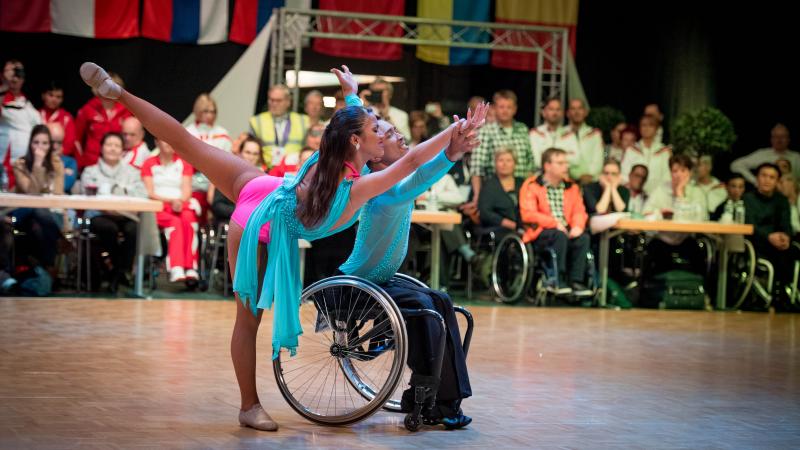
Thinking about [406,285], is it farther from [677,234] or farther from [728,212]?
[728,212]

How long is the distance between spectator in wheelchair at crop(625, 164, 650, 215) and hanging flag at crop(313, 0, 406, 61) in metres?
2.72

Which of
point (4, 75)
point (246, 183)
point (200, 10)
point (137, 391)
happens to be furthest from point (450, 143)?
point (200, 10)

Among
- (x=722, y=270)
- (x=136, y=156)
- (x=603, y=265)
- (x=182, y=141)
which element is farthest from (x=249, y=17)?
(x=182, y=141)

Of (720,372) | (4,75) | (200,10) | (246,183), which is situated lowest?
(720,372)

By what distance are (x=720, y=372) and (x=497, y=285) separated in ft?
10.6

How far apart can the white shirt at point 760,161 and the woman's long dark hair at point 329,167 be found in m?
7.09

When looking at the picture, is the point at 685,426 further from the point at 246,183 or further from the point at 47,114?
the point at 47,114

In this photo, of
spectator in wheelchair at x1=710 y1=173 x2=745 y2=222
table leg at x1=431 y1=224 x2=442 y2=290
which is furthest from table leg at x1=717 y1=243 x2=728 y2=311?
table leg at x1=431 y1=224 x2=442 y2=290

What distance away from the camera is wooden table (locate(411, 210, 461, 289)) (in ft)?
26.5

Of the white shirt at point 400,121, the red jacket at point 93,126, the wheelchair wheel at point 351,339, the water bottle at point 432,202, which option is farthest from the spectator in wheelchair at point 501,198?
the wheelchair wheel at point 351,339

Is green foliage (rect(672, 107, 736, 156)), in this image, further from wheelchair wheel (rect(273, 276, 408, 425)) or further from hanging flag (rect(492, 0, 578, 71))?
wheelchair wheel (rect(273, 276, 408, 425))

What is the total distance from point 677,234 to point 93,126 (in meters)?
4.84

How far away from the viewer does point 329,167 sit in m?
3.67

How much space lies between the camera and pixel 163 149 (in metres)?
8.38
